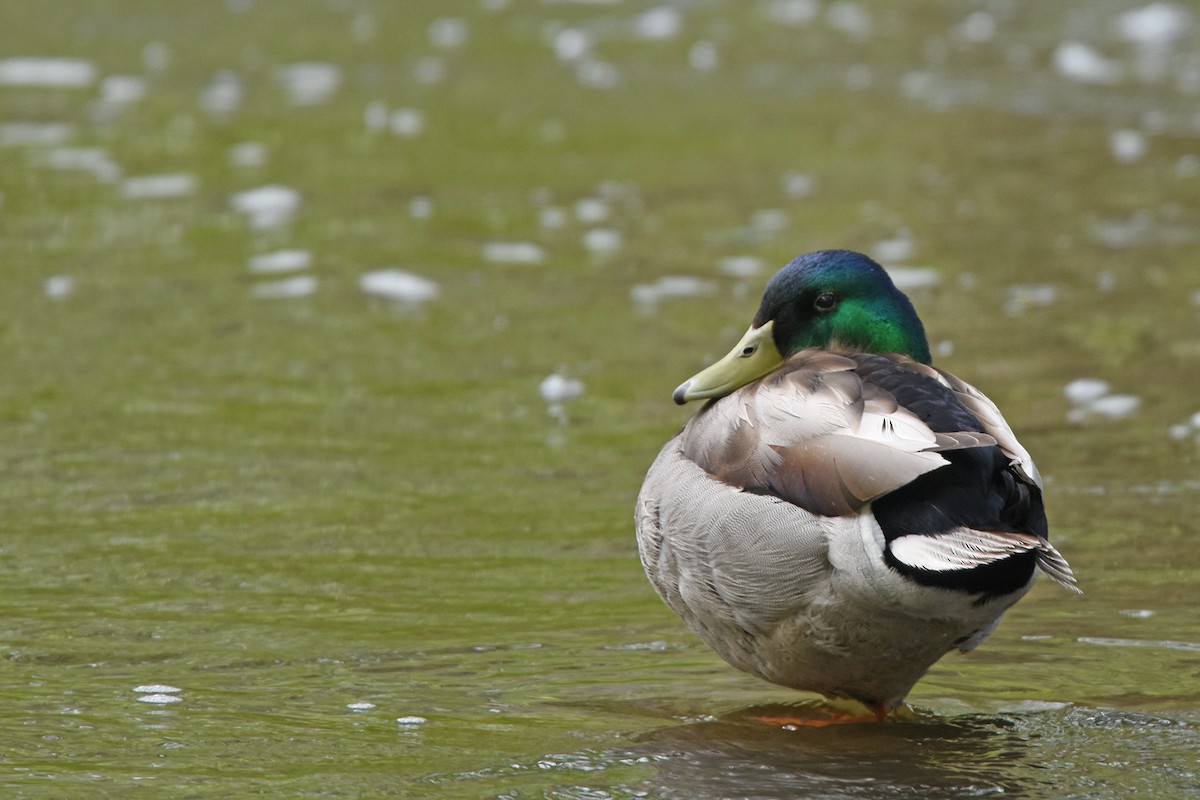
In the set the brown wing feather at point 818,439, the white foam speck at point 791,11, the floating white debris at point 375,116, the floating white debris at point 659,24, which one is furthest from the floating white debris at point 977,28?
the brown wing feather at point 818,439

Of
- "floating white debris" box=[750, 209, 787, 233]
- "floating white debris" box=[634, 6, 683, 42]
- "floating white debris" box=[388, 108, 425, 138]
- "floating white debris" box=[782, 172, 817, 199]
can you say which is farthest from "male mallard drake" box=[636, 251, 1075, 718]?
"floating white debris" box=[634, 6, 683, 42]

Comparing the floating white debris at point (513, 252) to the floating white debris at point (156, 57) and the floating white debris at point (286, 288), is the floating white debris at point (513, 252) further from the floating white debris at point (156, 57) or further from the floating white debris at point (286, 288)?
the floating white debris at point (156, 57)

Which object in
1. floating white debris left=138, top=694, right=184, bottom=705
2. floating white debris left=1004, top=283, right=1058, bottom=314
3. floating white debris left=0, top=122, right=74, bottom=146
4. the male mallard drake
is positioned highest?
floating white debris left=0, top=122, right=74, bottom=146

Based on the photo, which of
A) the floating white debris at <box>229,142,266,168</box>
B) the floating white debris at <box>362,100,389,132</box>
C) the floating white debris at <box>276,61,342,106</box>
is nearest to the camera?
the floating white debris at <box>229,142,266,168</box>

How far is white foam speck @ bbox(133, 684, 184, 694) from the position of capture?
4.70 m

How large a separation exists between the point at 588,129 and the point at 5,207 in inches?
159

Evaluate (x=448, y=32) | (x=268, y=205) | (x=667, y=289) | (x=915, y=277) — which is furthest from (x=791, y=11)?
(x=667, y=289)

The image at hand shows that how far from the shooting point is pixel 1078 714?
4574mm

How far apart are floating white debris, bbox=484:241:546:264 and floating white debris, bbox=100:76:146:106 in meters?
4.49

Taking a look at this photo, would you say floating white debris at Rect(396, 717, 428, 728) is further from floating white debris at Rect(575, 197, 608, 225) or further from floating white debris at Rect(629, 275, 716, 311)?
floating white debris at Rect(575, 197, 608, 225)

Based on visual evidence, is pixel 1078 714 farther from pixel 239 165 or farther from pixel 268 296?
pixel 239 165

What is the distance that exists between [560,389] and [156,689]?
3320mm

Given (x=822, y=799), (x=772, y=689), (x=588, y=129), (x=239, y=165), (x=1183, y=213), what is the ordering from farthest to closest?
1. (x=588, y=129)
2. (x=239, y=165)
3. (x=1183, y=213)
4. (x=772, y=689)
5. (x=822, y=799)

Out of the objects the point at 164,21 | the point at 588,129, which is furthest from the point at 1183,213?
the point at 164,21
